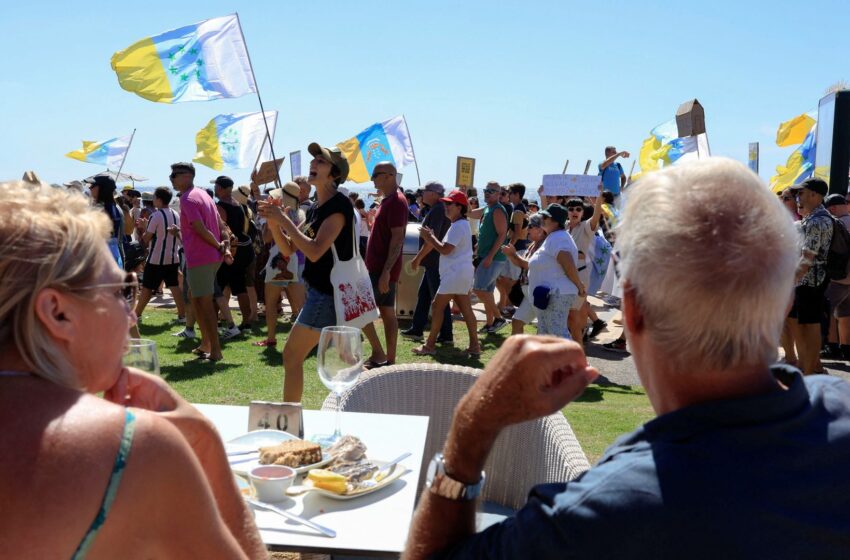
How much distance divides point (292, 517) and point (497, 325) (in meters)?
8.89

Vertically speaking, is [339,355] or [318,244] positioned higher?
[339,355]

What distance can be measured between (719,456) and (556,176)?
1126 cm

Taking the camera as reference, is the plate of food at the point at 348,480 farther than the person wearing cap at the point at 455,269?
No

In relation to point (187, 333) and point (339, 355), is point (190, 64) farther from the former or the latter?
point (339, 355)

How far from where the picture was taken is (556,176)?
1214 centimetres

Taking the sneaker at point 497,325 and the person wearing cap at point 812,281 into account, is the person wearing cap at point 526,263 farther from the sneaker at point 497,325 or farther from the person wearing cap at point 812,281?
the person wearing cap at point 812,281

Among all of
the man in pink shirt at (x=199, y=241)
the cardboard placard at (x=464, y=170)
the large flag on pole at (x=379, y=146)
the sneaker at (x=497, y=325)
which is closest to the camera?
the man in pink shirt at (x=199, y=241)

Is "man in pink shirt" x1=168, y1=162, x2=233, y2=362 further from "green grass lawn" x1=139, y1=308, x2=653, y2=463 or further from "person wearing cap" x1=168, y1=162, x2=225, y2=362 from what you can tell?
Result: "green grass lawn" x1=139, y1=308, x2=653, y2=463

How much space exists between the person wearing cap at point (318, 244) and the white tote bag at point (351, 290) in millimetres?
42

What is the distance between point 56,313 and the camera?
1.27m

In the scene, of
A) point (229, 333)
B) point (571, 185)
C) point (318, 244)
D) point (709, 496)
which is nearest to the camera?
point (709, 496)

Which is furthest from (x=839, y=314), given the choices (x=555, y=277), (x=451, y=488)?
(x=451, y=488)

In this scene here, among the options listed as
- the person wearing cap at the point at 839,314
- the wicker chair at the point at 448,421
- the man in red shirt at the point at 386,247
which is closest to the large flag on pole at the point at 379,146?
the man in red shirt at the point at 386,247

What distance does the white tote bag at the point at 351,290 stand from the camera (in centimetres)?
474
